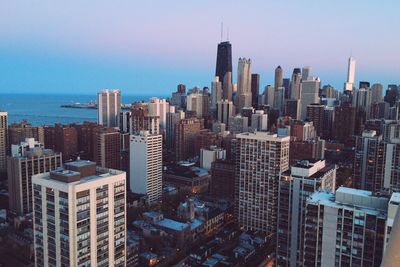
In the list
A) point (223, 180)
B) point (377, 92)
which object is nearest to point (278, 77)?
point (377, 92)

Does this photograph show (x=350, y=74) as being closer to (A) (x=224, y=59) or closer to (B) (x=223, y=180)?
(A) (x=224, y=59)

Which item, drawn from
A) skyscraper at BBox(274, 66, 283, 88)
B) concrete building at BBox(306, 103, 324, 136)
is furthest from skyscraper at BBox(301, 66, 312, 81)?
concrete building at BBox(306, 103, 324, 136)

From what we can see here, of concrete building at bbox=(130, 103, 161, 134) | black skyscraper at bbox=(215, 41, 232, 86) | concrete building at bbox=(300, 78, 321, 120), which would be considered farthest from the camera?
black skyscraper at bbox=(215, 41, 232, 86)

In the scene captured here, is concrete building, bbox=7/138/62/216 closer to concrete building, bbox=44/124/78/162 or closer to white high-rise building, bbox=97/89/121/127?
concrete building, bbox=44/124/78/162

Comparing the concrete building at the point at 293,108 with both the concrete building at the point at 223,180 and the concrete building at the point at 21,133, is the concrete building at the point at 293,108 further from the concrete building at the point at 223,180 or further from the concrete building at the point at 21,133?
the concrete building at the point at 21,133

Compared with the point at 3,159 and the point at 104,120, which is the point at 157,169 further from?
the point at 104,120

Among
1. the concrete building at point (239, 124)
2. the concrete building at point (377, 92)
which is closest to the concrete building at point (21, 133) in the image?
the concrete building at point (239, 124)

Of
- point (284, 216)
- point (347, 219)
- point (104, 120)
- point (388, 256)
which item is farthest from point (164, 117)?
point (388, 256)

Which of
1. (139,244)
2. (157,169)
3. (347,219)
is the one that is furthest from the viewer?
(157,169)
